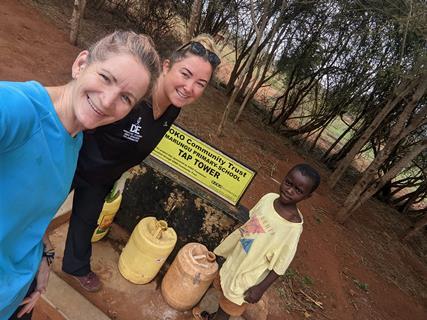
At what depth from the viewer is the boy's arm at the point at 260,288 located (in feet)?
6.98

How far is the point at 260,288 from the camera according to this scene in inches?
86.0

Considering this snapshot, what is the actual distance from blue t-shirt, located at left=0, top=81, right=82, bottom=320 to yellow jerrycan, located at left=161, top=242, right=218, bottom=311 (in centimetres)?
138

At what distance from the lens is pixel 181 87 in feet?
6.15

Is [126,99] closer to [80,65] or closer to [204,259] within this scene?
[80,65]

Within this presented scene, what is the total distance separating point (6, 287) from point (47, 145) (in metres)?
0.57

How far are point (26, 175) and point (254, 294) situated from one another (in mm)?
1676

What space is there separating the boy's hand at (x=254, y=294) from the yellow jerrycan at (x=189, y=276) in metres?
0.41

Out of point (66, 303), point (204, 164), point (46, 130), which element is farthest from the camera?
point (204, 164)

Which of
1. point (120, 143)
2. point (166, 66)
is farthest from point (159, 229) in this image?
point (166, 66)

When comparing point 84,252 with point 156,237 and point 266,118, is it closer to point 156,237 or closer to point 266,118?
point 156,237

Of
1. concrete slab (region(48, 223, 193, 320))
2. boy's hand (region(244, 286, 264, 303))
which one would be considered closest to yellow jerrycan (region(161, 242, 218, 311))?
concrete slab (region(48, 223, 193, 320))

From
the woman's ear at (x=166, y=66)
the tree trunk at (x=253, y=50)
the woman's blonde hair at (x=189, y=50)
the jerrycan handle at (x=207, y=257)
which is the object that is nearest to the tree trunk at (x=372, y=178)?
the tree trunk at (x=253, y=50)

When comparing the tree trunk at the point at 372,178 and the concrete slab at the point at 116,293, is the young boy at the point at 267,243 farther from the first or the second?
the tree trunk at the point at 372,178

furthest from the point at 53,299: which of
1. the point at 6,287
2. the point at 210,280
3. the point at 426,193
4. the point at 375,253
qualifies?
the point at 426,193
